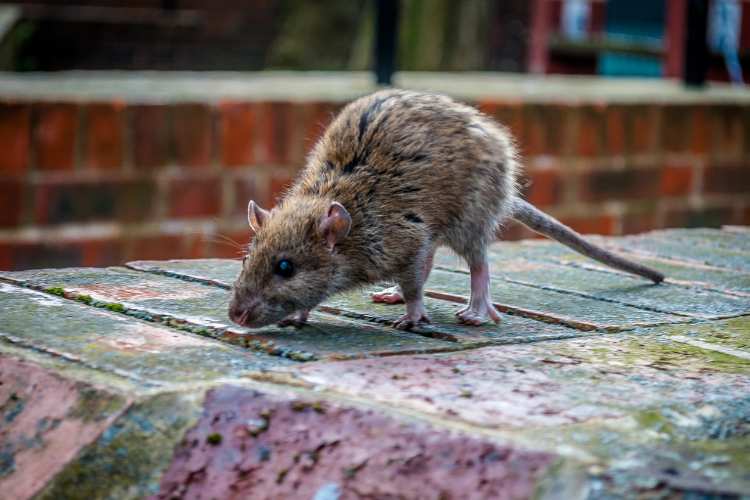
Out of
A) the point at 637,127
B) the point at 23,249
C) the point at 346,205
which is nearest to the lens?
the point at 346,205

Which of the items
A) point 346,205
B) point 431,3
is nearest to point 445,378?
point 346,205

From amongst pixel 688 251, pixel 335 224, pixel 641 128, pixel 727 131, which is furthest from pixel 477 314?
pixel 727 131

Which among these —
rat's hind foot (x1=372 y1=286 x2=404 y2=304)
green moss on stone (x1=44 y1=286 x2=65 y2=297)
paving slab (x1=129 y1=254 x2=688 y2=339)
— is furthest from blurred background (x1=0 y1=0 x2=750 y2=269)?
green moss on stone (x1=44 y1=286 x2=65 y2=297)

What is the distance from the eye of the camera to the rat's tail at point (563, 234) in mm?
4113

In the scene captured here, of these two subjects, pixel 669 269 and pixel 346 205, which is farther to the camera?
pixel 669 269

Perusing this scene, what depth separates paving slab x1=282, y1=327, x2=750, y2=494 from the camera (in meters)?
2.12

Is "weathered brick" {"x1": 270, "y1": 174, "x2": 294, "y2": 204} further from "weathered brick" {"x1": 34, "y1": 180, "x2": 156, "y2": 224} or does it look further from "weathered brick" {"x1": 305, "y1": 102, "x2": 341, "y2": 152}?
"weathered brick" {"x1": 34, "y1": 180, "x2": 156, "y2": 224}

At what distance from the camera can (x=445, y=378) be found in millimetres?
2613

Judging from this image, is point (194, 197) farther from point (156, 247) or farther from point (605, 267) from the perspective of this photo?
point (605, 267)

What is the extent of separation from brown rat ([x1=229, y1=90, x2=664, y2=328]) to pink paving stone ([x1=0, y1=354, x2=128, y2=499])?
677mm

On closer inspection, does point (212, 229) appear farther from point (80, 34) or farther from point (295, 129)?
point (80, 34)

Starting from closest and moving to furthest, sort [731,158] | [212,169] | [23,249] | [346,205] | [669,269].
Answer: [346,205]
[669,269]
[23,249]
[212,169]
[731,158]

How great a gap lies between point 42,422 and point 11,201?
3.09 metres

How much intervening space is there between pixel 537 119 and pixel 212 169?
5.76 ft
